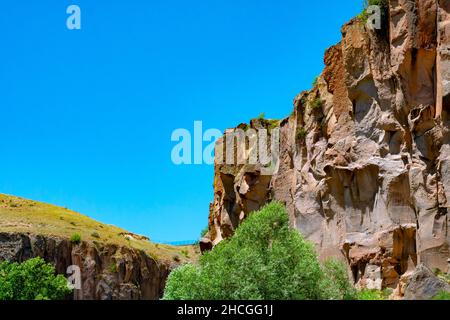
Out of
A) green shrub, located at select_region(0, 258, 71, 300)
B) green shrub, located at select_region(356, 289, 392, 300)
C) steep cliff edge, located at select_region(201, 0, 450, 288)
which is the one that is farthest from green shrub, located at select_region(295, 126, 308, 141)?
green shrub, located at select_region(0, 258, 71, 300)

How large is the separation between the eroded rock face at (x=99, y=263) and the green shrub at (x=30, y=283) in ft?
66.7

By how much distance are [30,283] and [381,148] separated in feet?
127

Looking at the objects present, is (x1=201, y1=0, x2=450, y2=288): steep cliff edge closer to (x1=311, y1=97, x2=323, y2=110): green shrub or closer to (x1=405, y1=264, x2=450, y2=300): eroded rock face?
(x1=311, y1=97, x2=323, y2=110): green shrub

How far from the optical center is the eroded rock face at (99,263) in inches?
3501

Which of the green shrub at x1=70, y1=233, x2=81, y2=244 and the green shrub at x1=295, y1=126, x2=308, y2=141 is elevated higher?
the green shrub at x1=295, y1=126, x2=308, y2=141

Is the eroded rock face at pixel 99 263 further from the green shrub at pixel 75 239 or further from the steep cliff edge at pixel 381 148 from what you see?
the steep cliff edge at pixel 381 148

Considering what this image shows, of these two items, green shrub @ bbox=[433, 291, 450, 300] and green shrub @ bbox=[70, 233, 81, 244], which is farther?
green shrub @ bbox=[70, 233, 81, 244]

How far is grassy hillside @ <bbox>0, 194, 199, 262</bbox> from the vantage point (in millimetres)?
97056

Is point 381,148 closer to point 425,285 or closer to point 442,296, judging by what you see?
point 425,285

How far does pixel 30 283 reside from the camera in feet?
213

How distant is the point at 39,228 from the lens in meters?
95.9

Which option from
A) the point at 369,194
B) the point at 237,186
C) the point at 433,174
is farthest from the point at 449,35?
the point at 237,186

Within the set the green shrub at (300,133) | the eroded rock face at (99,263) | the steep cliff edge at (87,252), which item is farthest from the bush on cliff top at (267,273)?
the steep cliff edge at (87,252)
